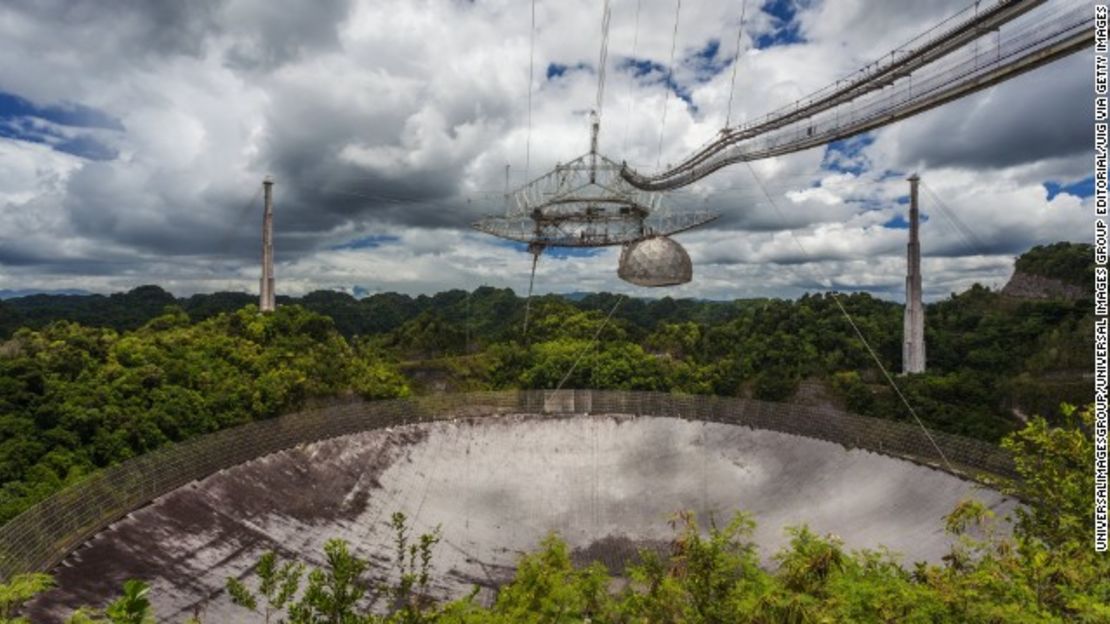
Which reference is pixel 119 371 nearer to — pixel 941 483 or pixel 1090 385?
pixel 941 483

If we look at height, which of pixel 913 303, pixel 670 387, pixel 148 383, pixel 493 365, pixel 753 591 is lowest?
pixel 670 387

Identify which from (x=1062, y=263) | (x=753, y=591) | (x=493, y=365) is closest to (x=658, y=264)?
(x=753, y=591)

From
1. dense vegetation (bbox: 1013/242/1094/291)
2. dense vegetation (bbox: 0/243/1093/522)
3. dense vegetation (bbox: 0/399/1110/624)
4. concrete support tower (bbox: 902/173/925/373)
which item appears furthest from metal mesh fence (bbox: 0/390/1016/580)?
dense vegetation (bbox: 1013/242/1094/291)

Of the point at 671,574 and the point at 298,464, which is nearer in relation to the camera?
the point at 671,574

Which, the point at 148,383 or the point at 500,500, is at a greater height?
the point at 148,383

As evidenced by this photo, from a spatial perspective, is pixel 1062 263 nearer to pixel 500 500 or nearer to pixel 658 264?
pixel 658 264

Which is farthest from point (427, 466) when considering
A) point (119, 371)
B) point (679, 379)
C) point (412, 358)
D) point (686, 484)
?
point (412, 358)

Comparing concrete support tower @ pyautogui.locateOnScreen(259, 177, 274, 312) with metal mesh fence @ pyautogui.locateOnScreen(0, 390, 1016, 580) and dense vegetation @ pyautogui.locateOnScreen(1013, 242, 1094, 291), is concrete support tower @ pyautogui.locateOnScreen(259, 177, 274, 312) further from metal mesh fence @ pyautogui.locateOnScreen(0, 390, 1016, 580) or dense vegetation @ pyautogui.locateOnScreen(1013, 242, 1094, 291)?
dense vegetation @ pyautogui.locateOnScreen(1013, 242, 1094, 291)
